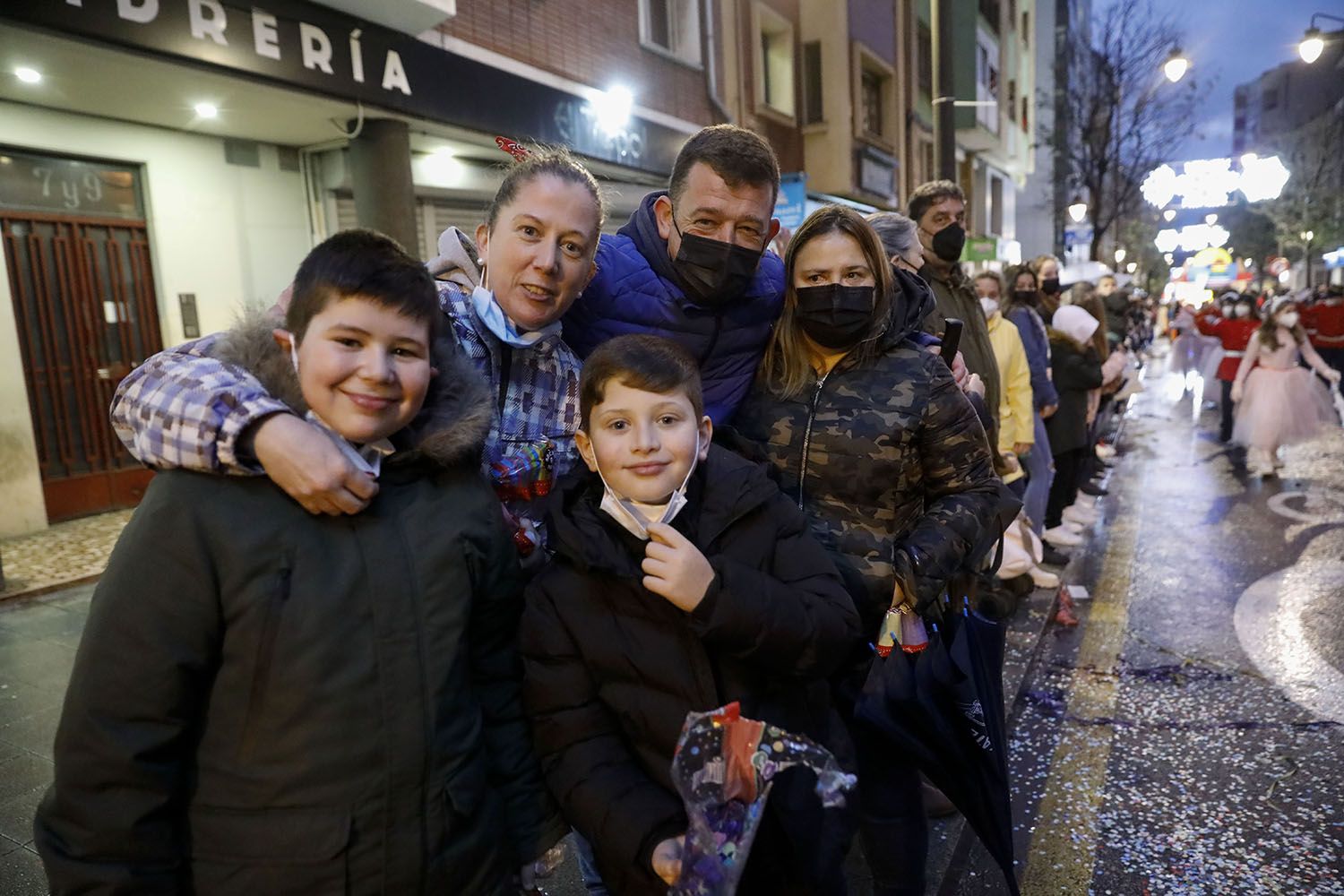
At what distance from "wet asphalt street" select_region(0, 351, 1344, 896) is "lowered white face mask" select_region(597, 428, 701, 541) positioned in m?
1.71

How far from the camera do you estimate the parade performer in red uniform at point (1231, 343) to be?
1202cm

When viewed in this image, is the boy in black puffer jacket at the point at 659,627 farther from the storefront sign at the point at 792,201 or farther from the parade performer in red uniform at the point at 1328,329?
the parade performer in red uniform at the point at 1328,329

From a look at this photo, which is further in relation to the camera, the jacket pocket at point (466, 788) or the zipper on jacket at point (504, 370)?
the zipper on jacket at point (504, 370)

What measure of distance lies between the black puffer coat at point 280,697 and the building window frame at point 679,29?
11.9 metres

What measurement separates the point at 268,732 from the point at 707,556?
2.84ft

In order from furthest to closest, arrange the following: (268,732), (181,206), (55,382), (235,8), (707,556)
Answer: (181,206) → (55,382) → (235,8) → (707,556) → (268,732)

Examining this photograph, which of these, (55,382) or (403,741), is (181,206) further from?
(403,741)

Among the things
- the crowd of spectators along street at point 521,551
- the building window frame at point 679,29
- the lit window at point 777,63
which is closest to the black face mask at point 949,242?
the crowd of spectators along street at point 521,551

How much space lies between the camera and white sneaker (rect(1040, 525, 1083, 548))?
7.13 m

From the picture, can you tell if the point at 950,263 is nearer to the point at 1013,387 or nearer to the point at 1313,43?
the point at 1013,387

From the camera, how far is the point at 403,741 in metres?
Answer: 1.54

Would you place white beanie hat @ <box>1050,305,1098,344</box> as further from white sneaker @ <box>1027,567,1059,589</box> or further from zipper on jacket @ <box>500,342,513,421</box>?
zipper on jacket @ <box>500,342,513,421</box>

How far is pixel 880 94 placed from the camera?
1859 centimetres

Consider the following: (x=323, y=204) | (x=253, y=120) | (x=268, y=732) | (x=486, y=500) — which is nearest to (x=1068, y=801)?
(x=486, y=500)
